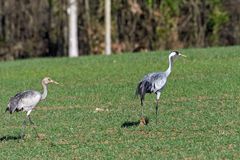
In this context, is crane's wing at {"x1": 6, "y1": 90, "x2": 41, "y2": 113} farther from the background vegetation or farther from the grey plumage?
the background vegetation

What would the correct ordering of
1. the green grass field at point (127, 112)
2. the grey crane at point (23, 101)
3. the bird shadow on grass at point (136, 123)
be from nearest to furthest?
the green grass field at point (127, 112)
the grey crane at point (23, 101)
the bird shadow on grass at point (136, 123)

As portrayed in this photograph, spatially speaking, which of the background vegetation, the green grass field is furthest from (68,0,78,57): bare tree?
the green grass field

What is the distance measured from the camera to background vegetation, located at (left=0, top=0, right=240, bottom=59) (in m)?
46.4

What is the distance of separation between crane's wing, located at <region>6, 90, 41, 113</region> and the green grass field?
71cm

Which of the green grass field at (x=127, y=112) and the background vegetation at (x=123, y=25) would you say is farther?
the background vegetation at (x=123, y=25)

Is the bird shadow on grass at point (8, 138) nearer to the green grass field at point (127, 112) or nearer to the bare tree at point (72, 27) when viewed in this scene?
the green grass field at point (127, 112)

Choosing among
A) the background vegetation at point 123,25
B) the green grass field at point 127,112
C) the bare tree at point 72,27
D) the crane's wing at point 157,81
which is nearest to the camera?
the green grass field at point 127,112

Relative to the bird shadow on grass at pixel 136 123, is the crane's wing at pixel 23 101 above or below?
above

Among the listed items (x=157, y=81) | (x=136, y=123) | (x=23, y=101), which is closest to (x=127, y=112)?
(x=136, y=123)

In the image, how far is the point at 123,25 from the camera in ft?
155

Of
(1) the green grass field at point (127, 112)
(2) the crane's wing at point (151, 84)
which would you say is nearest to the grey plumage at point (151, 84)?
(2) the crane's wing at point (151, 84)

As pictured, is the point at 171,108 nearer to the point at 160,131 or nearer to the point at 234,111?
the point at 234,111

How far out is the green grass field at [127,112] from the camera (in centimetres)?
1630

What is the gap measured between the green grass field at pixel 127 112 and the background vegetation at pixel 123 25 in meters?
14.3
